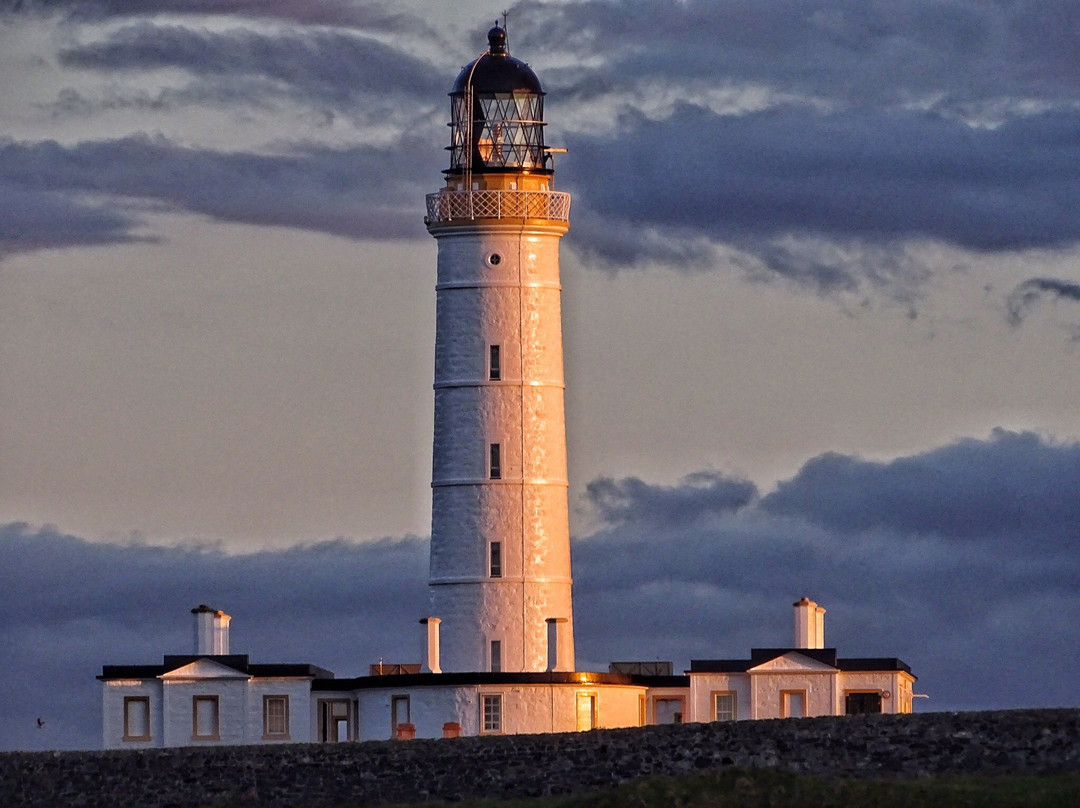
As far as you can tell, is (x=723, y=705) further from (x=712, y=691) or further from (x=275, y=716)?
(x=275, y=716)

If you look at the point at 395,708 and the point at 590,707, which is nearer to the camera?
the point at 590,707

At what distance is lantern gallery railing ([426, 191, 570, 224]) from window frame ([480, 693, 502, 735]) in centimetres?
1040

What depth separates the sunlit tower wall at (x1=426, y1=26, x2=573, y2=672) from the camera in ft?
239

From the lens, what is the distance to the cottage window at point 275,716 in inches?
2822

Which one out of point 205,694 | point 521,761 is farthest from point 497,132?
point 521,761

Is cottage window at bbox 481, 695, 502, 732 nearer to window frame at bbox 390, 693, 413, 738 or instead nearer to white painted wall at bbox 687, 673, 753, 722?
window frame at bbox 390, 693, 413, 738

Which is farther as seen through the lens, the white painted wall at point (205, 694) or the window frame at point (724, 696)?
the window frame at point (724, 696)

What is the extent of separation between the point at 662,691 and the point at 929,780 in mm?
16510

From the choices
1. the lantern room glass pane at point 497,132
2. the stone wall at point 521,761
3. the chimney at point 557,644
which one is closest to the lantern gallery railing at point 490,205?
the lantern room glass pane at point 497,132

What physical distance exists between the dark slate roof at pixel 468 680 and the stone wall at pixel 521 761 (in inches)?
421

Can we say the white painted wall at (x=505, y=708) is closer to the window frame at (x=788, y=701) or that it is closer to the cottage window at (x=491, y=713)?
the cottage window at (x=491, y=713)

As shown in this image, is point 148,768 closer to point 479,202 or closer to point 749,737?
point 749,737

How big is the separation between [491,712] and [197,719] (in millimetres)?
6227

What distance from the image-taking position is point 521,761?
59.7 metres
